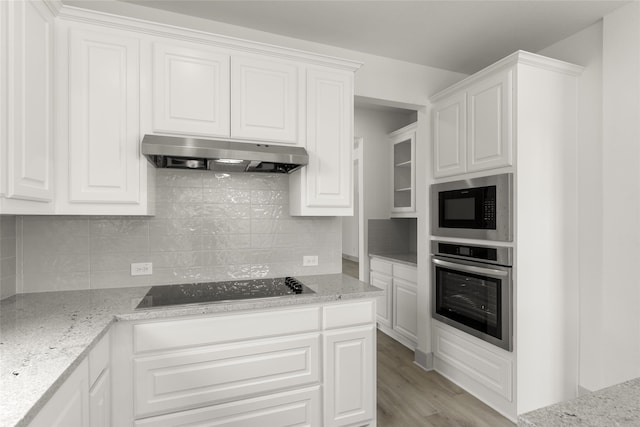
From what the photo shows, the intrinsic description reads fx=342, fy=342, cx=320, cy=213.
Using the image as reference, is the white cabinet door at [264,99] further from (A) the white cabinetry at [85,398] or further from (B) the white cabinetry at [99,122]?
(A) the white cabinetry at [85,398]

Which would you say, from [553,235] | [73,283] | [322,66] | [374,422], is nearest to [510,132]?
[553,235]

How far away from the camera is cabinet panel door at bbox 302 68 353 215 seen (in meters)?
2.27

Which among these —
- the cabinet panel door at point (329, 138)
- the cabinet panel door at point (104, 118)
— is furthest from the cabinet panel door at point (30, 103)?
the cabinet panel door at point (329, 138)

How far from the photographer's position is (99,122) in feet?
6.02

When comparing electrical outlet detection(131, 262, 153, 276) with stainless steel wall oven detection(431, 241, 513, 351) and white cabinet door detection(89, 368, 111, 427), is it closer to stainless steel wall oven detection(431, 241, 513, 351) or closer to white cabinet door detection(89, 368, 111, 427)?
white cabinet door detection(89, 368, 111, 427)

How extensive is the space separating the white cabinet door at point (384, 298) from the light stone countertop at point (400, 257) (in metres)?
0.21

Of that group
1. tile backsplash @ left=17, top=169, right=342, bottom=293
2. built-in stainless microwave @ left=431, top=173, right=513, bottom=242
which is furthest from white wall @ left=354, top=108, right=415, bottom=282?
tile backsplash @ left=17, top=169, right=342, bottom=293

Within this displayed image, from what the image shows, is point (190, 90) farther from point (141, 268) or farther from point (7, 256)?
point (7, 256)

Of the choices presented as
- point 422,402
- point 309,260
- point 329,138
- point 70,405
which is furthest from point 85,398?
point 422,402

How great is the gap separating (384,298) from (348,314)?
1931mm

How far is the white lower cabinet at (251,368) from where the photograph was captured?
1681 millimetres

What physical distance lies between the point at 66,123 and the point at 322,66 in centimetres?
152

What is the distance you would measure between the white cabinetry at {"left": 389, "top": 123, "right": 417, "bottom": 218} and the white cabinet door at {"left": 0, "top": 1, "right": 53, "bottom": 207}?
2923mm

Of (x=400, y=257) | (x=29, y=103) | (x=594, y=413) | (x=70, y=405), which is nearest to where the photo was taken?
(x=594, y=413)
